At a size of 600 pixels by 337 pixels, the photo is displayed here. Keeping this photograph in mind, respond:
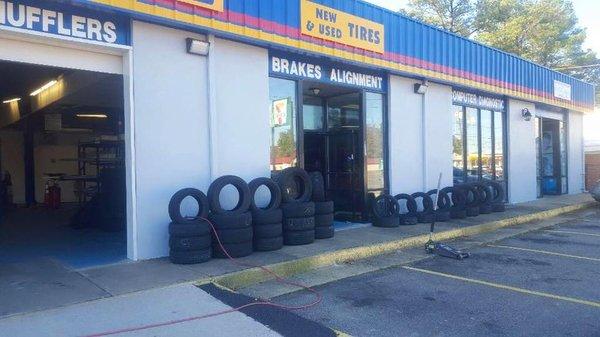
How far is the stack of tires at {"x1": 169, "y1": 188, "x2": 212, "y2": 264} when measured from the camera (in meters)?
6.86

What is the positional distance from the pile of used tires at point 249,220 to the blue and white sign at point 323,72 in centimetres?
216

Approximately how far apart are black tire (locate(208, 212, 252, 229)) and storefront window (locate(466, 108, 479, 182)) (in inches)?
371

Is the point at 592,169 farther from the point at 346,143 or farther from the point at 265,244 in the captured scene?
the point at 265,244

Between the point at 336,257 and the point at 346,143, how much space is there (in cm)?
439

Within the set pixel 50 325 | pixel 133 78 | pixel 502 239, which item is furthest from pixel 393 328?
pixel 502 239

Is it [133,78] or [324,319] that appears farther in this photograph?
[133,78]

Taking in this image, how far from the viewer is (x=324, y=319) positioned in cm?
517

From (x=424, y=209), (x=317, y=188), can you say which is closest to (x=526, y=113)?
(x=424, y=209)

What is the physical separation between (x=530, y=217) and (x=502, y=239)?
3.46 metres

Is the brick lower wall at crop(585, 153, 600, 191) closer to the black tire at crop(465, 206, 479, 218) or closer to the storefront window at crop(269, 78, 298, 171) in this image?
the black tire at crop(465, 206, 479, 218)

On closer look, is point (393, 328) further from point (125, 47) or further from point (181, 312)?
point (125, 47)

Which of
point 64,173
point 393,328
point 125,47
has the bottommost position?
point 393,328

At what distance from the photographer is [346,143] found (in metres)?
11.6

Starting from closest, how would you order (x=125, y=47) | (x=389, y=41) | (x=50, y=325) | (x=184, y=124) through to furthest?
(x=50, y=325), (x=125, y=47), (x=184, y=124), (x=389, y=41)
